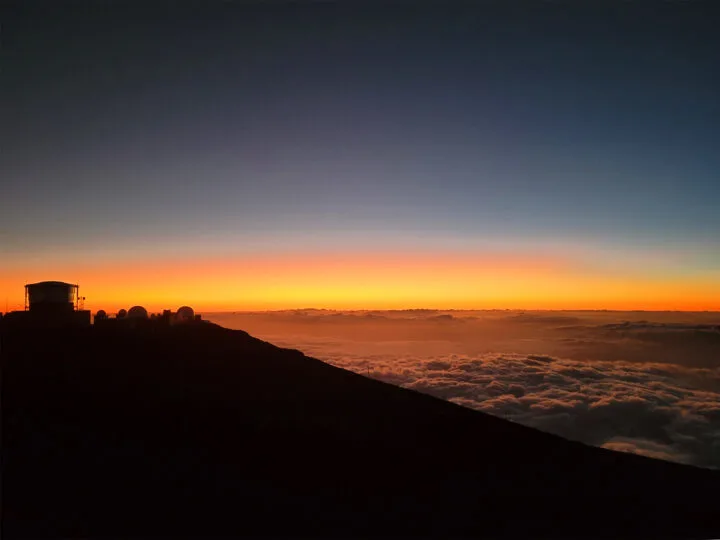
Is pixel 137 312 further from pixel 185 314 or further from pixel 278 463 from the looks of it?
pixel 278 463

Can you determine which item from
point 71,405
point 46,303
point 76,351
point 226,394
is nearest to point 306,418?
point 226,394

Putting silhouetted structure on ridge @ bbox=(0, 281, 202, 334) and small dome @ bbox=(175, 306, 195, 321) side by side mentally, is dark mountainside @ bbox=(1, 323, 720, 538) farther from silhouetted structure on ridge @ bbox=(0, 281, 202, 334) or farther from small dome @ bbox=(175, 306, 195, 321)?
small dome @ bbox=(175, 306, 195, 321)

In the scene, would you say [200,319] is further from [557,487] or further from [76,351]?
[557,487]

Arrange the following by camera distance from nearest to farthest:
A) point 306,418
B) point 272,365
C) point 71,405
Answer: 1. point 71,405
2. point 306,418
3. point 272,365

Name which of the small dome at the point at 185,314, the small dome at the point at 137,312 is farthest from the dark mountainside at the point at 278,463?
the small dome at the point at 185,314

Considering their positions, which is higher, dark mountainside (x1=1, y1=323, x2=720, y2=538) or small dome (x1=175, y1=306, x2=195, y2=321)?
small dome (x1=175, y1=306, x2=195, y2=321)

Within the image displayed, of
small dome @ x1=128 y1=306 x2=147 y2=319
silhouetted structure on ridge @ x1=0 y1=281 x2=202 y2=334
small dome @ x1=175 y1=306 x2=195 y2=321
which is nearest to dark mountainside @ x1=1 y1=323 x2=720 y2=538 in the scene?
silhouetted structure on ridge @ x1=0 y1=281 x2=202 y2=334

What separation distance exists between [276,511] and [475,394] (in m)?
48.0

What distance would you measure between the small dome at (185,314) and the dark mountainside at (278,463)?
873 cm

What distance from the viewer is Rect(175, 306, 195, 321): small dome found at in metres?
25.5

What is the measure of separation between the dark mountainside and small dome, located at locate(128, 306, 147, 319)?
27.1 ft

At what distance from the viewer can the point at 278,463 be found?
10383 mm

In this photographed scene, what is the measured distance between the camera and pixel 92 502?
7992 mm

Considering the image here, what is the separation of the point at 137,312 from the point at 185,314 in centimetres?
237
